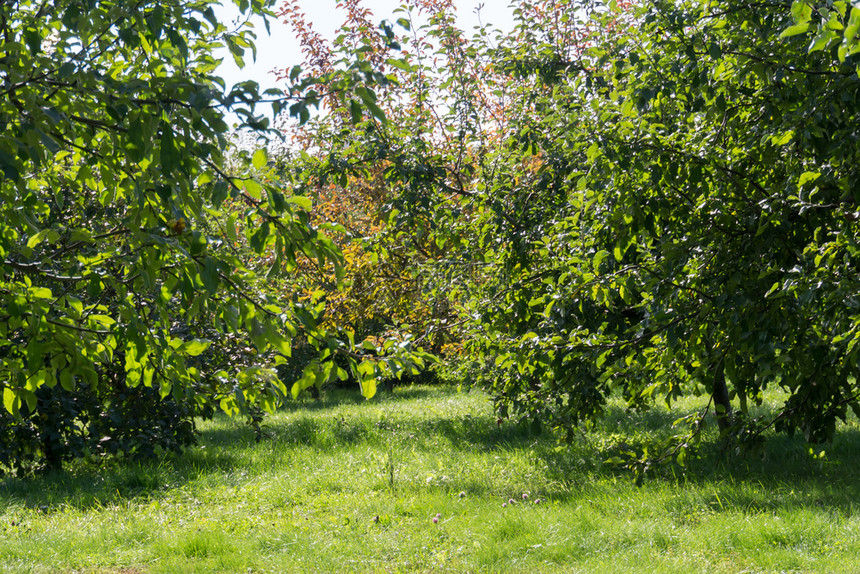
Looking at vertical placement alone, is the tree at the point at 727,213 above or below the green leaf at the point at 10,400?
above

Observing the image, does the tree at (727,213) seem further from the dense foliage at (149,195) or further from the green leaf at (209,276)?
the green leaf at (209,276)

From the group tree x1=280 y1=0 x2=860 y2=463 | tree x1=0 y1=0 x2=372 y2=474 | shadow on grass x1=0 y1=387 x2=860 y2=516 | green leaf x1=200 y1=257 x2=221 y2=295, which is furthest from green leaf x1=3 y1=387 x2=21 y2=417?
shadow on grass x1=0 y1=387 x2=860 y2=516

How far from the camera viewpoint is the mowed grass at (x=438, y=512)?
193 inches

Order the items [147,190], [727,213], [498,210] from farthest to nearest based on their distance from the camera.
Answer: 1. [498,210]
2. [727,213]
3. [147,190]

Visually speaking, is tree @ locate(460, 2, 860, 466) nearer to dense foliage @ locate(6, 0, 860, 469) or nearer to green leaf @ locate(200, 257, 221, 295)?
dense foliage @ locate(6, 0, 860, 469)

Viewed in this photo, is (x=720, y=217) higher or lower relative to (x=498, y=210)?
lower

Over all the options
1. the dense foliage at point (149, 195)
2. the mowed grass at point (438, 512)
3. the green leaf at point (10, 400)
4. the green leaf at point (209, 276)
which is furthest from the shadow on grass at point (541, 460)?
the green leaf at point (10, 400)

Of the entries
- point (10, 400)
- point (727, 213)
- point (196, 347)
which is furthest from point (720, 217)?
Result: point (10, 400)

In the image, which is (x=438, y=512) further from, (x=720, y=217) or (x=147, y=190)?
(x=147, y=190)

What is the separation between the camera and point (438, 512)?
6102 mm

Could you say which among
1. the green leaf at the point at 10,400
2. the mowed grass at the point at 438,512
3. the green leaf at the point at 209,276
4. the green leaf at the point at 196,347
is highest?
the green leaf at the point at 209,276

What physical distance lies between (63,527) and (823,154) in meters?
6.11

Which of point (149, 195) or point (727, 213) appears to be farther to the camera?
point (727, 213)

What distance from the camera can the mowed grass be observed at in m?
4.91
